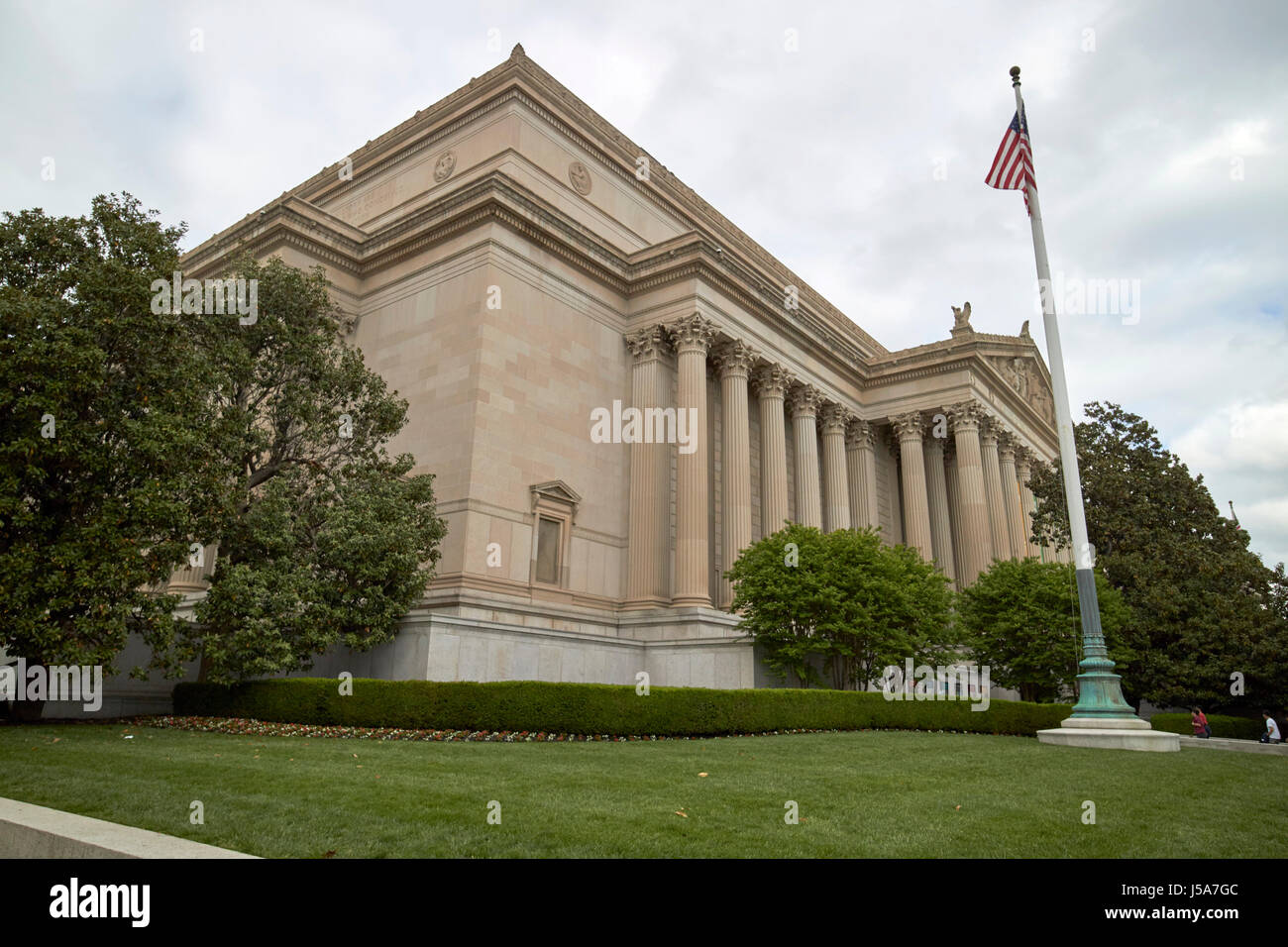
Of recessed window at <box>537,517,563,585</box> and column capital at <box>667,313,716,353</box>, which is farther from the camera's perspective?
column capital at <box>667,313,716,353</box>

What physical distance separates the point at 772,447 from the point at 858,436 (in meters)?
10.7

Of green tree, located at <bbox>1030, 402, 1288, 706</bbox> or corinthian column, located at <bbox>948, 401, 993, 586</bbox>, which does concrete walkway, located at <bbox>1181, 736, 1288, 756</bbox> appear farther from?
corinthian column, located at <bbox>948, 401, 993, 586</bbox>

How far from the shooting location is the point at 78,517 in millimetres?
19125

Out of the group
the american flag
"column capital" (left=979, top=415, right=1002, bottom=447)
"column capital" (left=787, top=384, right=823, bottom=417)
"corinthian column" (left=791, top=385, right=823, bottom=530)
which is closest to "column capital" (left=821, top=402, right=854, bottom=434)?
"corinthian column" (left=791, top=385, right=823, bottom=530)

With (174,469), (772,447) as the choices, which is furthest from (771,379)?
(174,469)

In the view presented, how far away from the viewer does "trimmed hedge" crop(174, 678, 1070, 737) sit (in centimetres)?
1997

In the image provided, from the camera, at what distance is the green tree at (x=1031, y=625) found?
106ft

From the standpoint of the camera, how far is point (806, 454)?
42.3m

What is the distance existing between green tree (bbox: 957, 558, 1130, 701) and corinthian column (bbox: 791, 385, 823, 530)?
8.49 meters

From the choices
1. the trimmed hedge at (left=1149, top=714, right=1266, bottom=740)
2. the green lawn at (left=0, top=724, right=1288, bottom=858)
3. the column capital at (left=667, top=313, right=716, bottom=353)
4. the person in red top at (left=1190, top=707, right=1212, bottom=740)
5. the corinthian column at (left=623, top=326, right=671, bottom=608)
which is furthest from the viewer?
the column capital at (left=667, top=313, right=716, bottom=353)
